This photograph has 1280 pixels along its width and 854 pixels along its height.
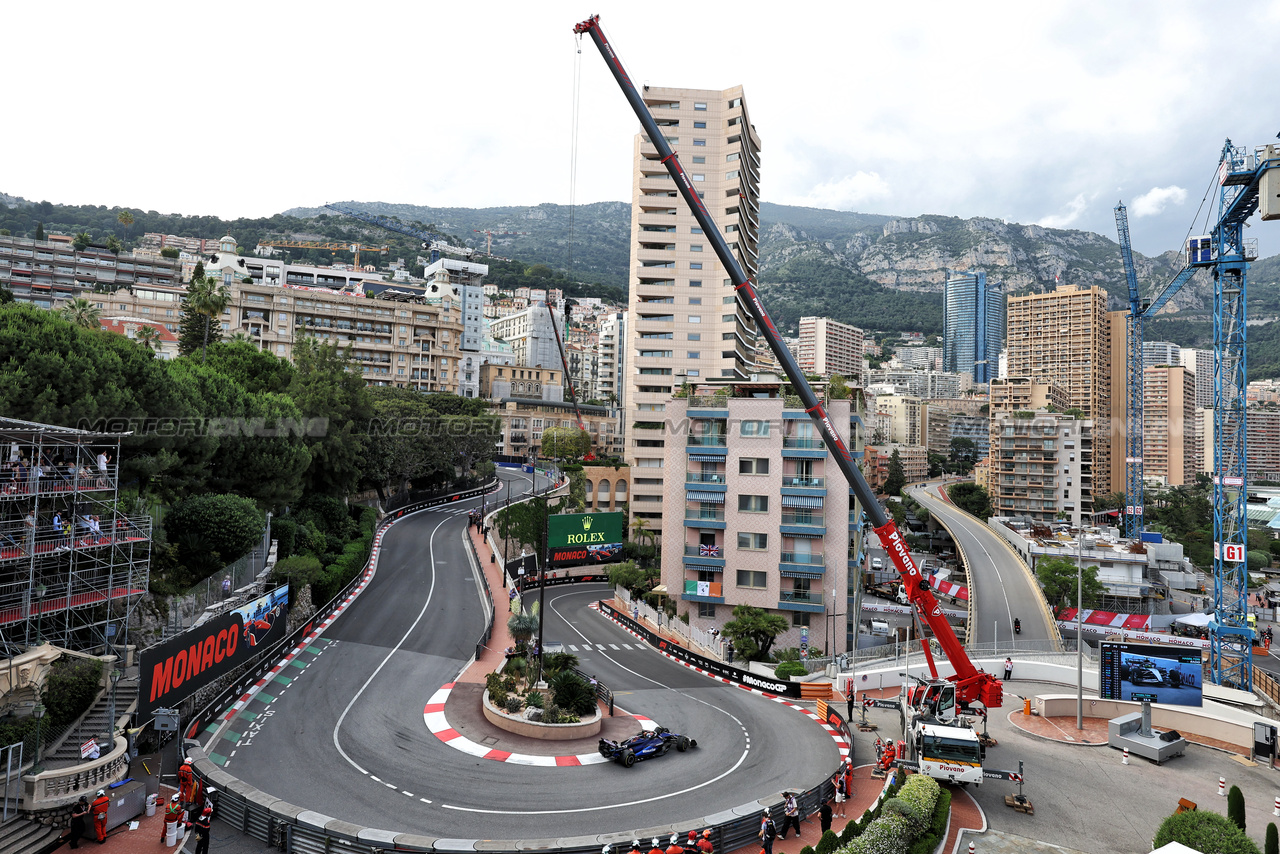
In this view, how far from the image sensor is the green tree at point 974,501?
140875 mm

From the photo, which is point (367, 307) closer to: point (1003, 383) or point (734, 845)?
point (734, 845)

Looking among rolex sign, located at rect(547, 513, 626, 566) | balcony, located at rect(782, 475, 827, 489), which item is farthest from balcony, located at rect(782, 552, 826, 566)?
rolex sign, located at rect(547, 513, 626, 566)

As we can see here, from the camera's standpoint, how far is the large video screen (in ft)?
97.7

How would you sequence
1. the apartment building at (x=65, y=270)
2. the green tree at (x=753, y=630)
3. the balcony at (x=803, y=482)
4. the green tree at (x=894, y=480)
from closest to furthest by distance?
the green tree at (x=753, y=630), the balcony at (x=803, y=482), the apartment building at (x=65, y=270), the green tree at (x=894, y=480)

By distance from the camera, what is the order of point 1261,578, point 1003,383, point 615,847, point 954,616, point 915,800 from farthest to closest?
point 1003,383 < point 1261,578 < point 954,616 < point 915,800 < point 615,847

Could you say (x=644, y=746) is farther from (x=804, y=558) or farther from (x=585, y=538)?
(x=585, y=538)

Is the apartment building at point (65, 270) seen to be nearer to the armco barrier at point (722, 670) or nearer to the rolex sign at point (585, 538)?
the rolex sign at point (585, 538)

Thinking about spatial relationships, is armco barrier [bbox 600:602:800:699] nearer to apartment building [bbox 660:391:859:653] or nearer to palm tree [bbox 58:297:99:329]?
apartment building [bbox 660:391:859:653]

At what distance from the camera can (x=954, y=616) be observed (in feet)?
276

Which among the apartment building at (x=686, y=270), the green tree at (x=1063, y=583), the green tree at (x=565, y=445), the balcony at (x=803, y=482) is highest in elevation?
the apartment building at (x=686, y=270)

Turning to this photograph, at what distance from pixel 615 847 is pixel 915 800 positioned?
8.17 m

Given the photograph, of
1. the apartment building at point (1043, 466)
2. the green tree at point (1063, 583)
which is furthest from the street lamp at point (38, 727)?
the apartment building at point (1043, 466)

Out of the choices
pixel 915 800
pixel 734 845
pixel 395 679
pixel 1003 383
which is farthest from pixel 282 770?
pixel 1003 383

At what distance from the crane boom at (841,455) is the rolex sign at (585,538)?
4283 cm
